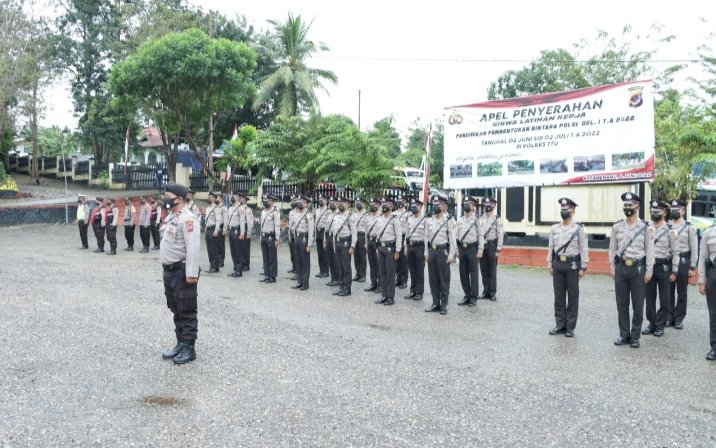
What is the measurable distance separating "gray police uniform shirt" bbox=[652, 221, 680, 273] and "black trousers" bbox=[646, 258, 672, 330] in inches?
3.1

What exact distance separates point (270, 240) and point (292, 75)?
1747 cm

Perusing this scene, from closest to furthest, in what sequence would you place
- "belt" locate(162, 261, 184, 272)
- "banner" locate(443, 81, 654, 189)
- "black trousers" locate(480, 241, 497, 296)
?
"belt" locate(162, 261, 184, 272) < "black trousers" locate(480, 241, 497, 296) < "banner" locate(443, 81, 654, 189)

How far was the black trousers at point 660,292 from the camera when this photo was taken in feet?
24.7

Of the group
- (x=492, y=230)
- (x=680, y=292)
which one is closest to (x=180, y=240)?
(x=492, y=230)

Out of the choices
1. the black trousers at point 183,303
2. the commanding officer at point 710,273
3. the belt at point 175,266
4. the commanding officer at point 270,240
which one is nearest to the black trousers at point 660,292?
the commanding officer at point 710,273

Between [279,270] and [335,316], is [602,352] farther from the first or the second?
[279,270]

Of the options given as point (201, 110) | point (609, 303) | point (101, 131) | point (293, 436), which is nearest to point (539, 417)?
point (293, 436)

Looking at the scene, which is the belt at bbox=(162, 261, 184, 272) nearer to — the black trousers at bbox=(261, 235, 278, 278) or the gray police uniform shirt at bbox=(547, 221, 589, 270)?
the gray police uniform shirt at bbox=(547, 221, 589, 270)

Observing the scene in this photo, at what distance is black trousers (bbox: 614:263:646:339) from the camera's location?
269 inches

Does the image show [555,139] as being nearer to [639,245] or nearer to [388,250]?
[388,250]

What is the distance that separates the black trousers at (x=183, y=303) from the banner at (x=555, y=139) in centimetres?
1005

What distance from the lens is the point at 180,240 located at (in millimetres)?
5930

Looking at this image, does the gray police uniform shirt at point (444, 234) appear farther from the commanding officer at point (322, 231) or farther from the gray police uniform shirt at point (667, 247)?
the commanding officer at point (322, 231)

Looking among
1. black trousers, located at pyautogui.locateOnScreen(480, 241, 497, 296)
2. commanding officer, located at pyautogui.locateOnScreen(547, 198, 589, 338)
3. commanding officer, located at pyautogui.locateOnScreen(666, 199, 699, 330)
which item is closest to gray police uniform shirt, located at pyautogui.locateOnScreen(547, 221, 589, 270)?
commanding officer, located at pyautogui.locateOnScreen(547, 198, 589, 338)
